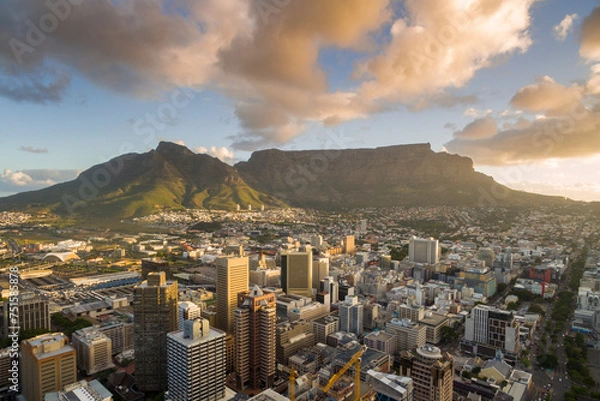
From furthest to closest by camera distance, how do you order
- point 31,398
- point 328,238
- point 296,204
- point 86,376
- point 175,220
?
point 296,204
point 175,220
point 328,238
point 86,376
point 31,398

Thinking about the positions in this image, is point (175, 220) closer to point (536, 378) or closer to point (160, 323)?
point (160, 323)

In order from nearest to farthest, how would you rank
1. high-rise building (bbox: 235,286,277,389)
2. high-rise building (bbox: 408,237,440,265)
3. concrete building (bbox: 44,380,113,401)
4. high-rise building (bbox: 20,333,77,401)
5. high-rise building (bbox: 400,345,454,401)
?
concrete building (bbox: 44,380,113,401) < high-rise building (bbox: 400,345,454,401) < high-rise building (bbox: 20,333,77,401) < high-rise building (bbox: 235,286,277,389) < high-rise building (bbox: 408,237,440,265)

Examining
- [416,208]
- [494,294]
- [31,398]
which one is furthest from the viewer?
[416,208]

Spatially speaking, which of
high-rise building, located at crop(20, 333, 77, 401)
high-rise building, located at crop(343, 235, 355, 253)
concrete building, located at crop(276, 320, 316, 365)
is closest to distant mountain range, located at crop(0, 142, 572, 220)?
high-rise building, located at crop(343, 235, 355, 253)

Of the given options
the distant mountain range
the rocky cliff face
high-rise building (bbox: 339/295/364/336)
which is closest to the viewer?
high-rise building (bbox: 339/295/364/336)

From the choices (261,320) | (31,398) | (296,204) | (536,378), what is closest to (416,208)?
(296,204)

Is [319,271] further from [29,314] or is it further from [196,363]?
[29,314]

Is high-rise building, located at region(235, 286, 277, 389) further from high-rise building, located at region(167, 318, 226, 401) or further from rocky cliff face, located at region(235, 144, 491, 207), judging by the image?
rocky cliff face, located at region(235, 144, 491, 207)
